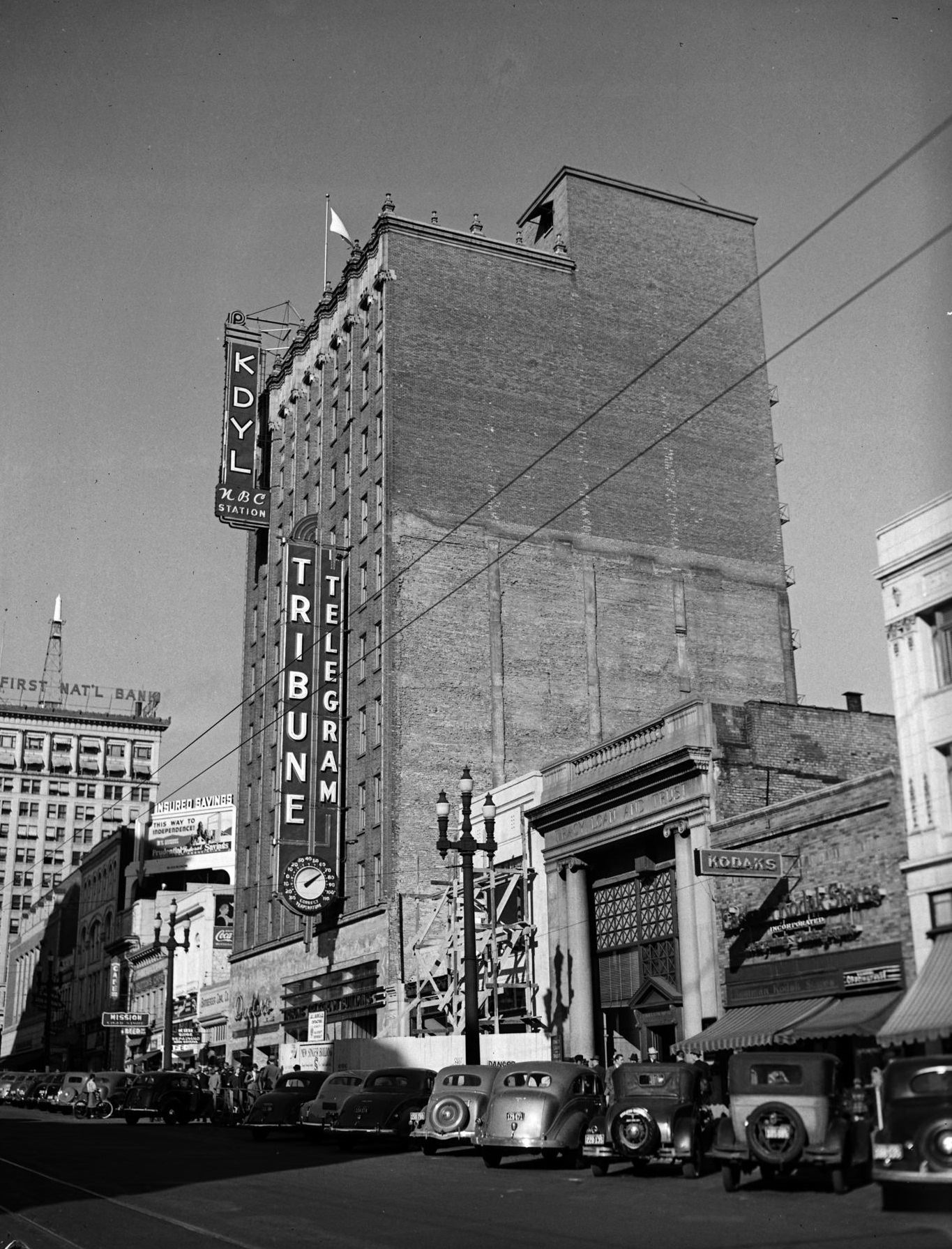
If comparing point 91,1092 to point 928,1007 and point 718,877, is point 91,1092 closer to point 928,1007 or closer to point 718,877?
point 718,877

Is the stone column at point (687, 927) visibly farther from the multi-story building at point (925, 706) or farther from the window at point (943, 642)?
the window at point (943, 642)

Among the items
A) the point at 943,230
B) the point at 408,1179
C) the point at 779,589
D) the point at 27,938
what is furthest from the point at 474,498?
the point at 27,938

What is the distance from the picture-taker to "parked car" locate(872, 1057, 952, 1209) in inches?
602

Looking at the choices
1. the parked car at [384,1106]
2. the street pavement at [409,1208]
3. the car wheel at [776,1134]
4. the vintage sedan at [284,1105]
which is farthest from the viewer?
the vintage sedan at [284,1105]

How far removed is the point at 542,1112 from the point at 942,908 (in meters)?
8.24

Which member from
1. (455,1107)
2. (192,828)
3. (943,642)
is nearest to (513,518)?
(943,642)

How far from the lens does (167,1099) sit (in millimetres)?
41875

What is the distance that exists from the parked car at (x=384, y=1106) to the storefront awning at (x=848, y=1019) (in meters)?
7.81

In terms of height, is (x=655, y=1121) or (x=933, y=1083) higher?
(x=933, y=1083)

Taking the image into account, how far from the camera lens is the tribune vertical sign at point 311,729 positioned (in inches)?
2136

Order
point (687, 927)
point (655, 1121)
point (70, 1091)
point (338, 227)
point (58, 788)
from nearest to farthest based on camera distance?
point (655, 1121) < point (687, 927) < point (70, 1091) < point (338, 227) < point (58, 788)

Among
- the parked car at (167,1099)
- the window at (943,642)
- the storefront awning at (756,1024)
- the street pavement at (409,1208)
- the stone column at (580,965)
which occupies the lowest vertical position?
the street pavement at (409,1208)

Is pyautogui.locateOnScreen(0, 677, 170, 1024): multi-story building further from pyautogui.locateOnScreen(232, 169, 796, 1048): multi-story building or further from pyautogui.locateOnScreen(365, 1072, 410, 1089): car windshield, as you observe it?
pyautogui.locateOnScreen(365, 1072, 410, 1089): car windshield

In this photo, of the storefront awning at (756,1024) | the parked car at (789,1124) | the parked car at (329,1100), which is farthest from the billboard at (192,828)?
the parked car at (789,1124)
